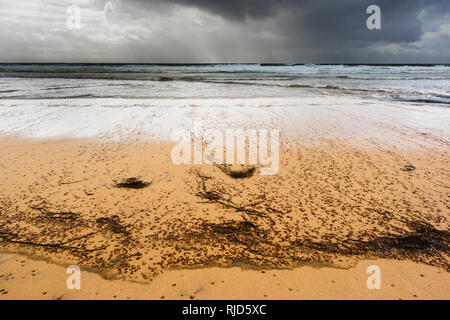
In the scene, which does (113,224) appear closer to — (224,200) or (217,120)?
(224,200)

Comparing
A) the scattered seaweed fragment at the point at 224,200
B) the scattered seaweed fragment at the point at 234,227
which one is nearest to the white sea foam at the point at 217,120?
the scattered seaweed fragment at the point at 224,200

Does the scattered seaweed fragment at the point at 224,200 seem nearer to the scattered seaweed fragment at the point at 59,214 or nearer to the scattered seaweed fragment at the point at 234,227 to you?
the scattered seaweed fragment at the point at 234,227

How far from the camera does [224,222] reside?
9.14ft

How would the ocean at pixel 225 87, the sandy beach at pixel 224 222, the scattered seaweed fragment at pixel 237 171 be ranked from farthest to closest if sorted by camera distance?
the ocean at pixel 225 87 → the scattered seaweed fragment at pixel 237 171 → the sandy beach at pixel 224 222

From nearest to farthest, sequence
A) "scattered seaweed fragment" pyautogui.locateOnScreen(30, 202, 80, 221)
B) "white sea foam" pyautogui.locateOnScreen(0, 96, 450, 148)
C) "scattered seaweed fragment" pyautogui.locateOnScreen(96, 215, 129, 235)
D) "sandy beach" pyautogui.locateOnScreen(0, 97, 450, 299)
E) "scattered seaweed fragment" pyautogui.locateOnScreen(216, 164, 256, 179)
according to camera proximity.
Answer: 1. "sandy beach" pyautogui.locateOnScreen(0, 97, 450, 299)
2. "scattered seaweed fragment" pyautogui.locateOnScreen(96, 215, 129, 235)
3. "scattered seaweed fragment" pyautogui.locateOnScreen(30, 202, 80, 221)
4. "scattered seaweed fragment" pyautogui.locateOnScreen(216, 164, 256, 179)
5. "white sea foam" pyautogui.locateOnScreen(0, 96, 450, 148)

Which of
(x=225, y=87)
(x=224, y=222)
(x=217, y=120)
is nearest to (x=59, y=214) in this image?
(x=224, y=222)

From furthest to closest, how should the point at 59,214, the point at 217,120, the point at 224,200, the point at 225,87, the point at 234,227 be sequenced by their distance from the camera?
the point at 225,87 < the point at 217,120 < the point at 224,200 < the point at 59,214 < the point at 234,227

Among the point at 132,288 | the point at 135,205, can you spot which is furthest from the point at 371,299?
the point at 135,205

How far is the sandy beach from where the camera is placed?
2076mm

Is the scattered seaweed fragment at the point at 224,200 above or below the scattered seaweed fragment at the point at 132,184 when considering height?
below

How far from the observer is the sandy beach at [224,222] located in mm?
2076

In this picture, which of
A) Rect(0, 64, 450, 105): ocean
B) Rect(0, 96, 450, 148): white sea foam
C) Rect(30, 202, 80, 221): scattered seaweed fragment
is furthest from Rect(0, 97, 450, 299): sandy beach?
Rect(0, 64, 450, 105): ocean

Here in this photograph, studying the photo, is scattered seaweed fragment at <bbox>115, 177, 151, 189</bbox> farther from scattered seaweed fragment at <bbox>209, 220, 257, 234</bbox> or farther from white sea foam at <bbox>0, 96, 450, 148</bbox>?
white sea foam at <bbox>0, 96, 450, 148</bbox>

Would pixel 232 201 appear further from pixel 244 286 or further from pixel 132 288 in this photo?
pixel 132 288
